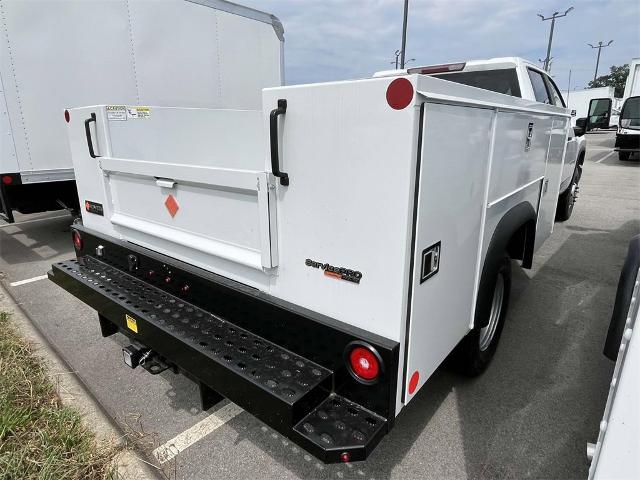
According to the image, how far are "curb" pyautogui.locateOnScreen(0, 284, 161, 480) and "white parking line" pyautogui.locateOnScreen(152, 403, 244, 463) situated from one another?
10 centimetres

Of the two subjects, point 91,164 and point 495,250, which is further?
point 91,164

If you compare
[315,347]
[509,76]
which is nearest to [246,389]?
[315,347]

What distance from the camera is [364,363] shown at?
164 centimetres

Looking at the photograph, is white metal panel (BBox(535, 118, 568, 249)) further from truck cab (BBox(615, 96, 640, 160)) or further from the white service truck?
truck cab (BBox(615, 96, 640, 160))

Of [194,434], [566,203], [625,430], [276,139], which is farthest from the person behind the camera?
[566,203]

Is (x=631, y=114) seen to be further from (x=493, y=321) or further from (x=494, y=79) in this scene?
(x=493, y=321)

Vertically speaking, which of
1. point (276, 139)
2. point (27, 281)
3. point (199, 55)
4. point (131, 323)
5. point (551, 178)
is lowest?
point (27, 281)

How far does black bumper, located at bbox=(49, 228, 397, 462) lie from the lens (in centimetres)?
157

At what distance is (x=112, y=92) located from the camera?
5676mm

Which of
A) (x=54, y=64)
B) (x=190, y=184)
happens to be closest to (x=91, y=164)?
(x=190, y=184)

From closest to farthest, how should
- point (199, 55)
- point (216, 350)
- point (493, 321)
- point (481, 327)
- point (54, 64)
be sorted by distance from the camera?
point (216, 350)
point (481, 327)
point (493, 321)
point (54, 64)
point (199, 55)

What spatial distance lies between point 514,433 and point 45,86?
19.6 feet

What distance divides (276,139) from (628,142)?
1814 centimetres

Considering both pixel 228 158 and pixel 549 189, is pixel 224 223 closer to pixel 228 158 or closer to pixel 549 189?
pixel 228 158
